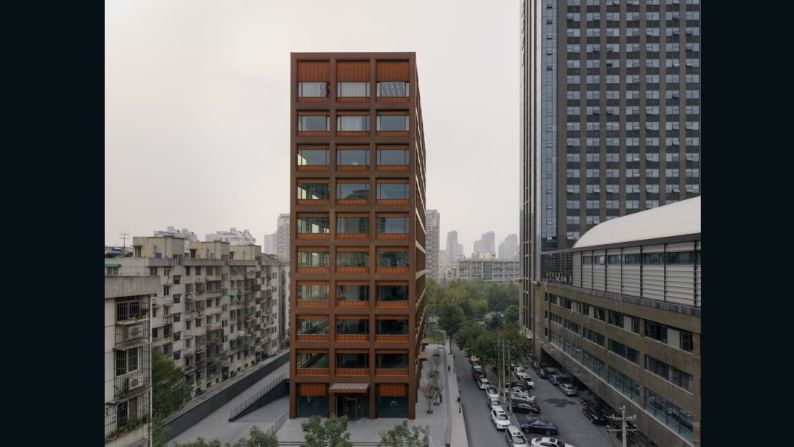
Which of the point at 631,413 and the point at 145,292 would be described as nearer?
the point at 145,292

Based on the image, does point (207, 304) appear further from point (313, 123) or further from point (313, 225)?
point (313, 123)

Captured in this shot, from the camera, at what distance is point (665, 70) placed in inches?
2689

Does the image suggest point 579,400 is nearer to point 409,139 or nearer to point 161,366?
point 409,139

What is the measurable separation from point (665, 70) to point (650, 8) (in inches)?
411

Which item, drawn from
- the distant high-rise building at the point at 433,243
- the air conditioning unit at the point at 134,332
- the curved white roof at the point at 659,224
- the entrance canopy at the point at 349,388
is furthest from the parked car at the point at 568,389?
the distant high-rise building at the point at 433,243

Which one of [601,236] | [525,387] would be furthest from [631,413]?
[601,236]

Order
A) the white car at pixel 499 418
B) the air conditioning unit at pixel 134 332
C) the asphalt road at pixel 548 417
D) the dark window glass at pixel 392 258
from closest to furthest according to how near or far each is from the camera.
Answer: the air conditioning unit at pixel 134 332 → the asphalt road at pixel 548 417 → the white car at pixel 499 418 → the dark window glass at pixel 392 258

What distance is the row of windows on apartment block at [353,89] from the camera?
38.0 metres

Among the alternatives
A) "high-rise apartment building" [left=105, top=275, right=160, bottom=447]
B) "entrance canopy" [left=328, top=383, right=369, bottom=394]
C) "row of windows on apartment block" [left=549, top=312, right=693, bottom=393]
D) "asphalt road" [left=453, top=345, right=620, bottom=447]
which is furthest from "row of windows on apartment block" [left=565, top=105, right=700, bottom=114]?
"high-rise apartment building" [left=105, top=275, right=160, bottom=447]

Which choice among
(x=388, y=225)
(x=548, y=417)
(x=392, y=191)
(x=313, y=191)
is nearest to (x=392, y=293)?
(x=388, y=225)

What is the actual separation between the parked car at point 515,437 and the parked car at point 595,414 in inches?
293

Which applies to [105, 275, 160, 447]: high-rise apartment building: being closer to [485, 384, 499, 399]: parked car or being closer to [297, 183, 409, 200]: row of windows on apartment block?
[297, 183, 409, 200]: row of windows on apartment block

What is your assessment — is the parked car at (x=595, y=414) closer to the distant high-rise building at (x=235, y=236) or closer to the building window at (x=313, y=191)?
the building window at (x=313, y=191)

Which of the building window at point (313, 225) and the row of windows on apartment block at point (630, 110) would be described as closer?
the building window at point (313, 225)
